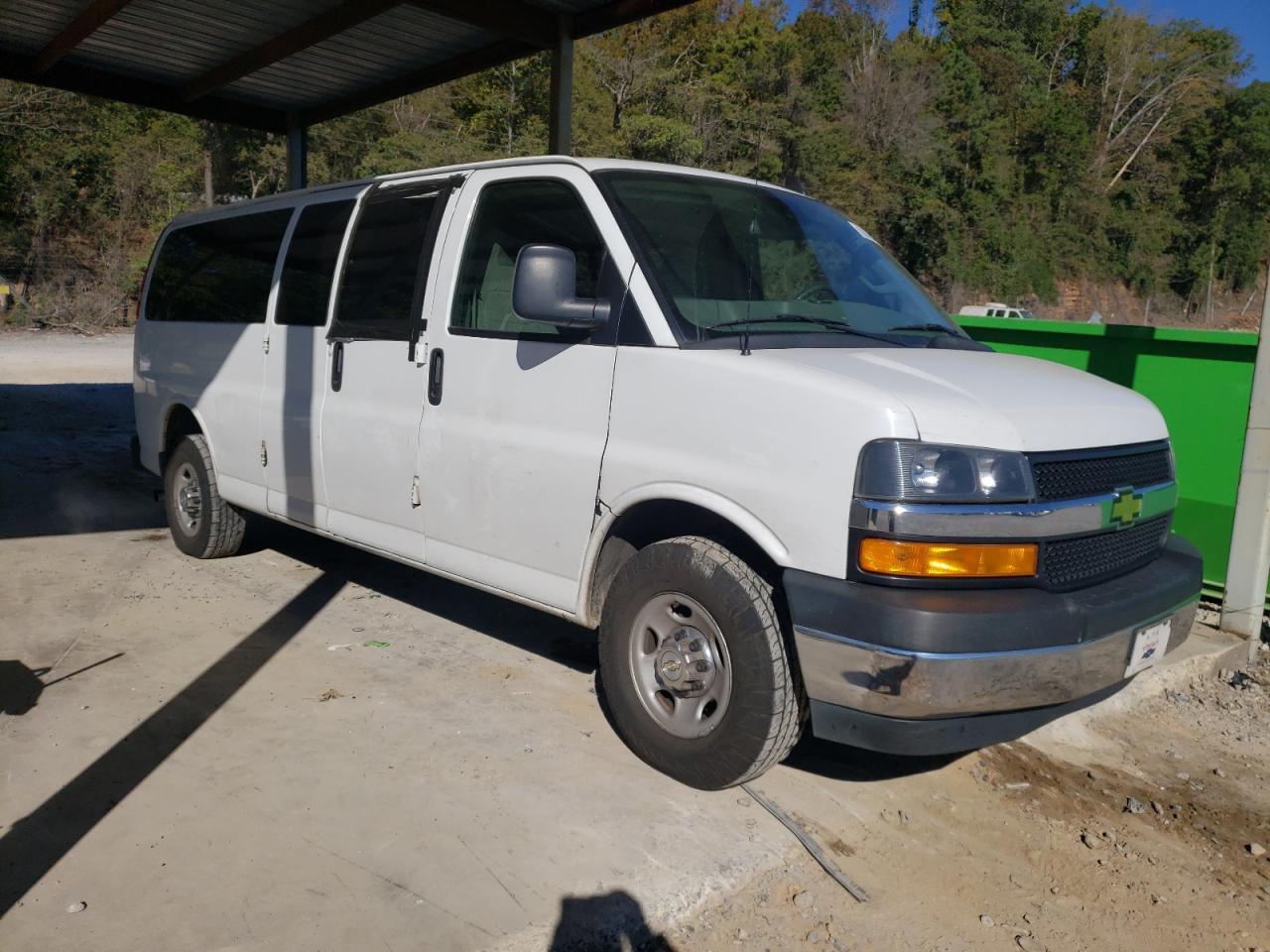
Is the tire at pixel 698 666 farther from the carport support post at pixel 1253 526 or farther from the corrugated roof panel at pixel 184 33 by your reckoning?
the corrugated roof panel at pixel 184 33

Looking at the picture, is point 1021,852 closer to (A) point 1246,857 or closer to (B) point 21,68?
(A) point 1246,857

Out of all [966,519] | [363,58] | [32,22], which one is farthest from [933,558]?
[32,22]

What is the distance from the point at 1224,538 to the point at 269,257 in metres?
5.65

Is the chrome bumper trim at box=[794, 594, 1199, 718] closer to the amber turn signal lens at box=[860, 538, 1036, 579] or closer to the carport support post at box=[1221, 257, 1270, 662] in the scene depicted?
the amber turn signal lens at box=[860, 538, 1036, 579]

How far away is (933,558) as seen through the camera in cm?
314

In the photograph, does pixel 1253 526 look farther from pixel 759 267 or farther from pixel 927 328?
pixel 759 267

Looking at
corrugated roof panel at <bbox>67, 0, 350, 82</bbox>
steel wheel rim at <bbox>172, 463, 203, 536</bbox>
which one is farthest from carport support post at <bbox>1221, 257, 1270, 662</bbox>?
corrugated roof panel at <bbox>67, 0, 350, 82</bbox>

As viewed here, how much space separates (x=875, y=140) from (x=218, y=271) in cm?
4658

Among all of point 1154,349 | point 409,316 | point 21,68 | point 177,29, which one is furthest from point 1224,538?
point 21,68

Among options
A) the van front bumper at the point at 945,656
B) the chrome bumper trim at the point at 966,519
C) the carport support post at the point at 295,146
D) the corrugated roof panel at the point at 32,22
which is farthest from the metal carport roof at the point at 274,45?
the van front bumper at the point at 945,656

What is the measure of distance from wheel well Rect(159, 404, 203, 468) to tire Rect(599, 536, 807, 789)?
3.90 metres

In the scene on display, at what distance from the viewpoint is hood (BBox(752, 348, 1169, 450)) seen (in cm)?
321

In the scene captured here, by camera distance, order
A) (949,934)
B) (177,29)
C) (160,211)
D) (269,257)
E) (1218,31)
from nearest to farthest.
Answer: (949,934)
(269,257)
(177,29)
(160,211)
(1218,31)

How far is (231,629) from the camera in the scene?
213 inches
